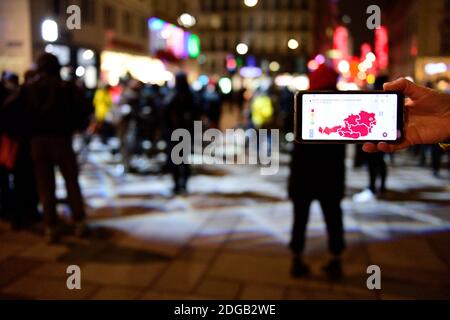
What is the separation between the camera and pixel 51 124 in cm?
586

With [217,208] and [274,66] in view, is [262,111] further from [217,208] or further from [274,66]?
[274,66]

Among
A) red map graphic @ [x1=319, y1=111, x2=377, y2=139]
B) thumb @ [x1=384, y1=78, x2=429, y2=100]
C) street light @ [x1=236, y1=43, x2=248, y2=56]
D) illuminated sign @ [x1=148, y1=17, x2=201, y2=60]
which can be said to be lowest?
red map graphic @ [x1=319, y1=111, x2=377, y2=139]

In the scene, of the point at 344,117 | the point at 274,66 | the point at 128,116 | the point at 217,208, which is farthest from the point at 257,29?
the point at 344,117

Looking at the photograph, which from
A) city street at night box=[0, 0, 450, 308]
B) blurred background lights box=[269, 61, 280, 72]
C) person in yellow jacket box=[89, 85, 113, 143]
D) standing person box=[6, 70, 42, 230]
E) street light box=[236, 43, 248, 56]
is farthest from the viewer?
blurred background lights box=[269, 61, 280, 72]

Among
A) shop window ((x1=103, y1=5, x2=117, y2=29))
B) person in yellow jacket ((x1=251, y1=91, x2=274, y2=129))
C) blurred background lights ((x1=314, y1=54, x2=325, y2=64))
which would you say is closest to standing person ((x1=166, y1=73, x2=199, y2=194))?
blurred background lights ((x1=314, y1=54, x2=325, y2=64))

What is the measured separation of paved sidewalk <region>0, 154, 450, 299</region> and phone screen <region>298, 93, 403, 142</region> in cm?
273

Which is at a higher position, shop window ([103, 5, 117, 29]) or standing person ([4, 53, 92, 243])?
shop window ([103, 5, 117, 29])

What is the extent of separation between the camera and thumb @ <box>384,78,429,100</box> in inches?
87.0

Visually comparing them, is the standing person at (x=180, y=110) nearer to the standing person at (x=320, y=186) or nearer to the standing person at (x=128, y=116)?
the standing person at (x=128, y=116)

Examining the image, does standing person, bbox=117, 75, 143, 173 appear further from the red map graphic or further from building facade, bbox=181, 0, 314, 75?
building facade, bbox=181, 0, 314, 75

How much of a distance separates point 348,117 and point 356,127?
0.05 meters

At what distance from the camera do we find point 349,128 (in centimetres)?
214
